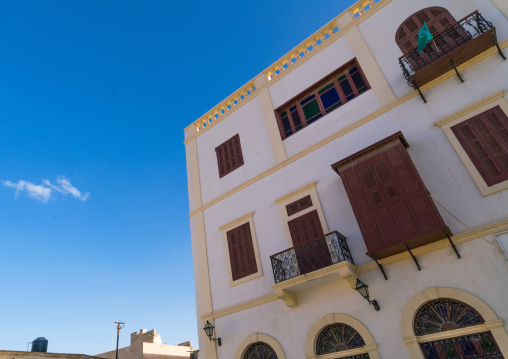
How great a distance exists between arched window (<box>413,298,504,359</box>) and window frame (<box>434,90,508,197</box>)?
255 centimetres

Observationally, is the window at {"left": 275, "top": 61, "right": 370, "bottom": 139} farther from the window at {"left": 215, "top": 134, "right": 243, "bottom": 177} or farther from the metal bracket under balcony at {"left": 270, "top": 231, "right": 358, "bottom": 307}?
the metal bracket under balcony at {"left": 270, "top": 231, "right": 358, "bottom": 307}

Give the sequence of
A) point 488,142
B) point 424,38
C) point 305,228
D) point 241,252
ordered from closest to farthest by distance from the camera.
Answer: point 488,142 → point 424,38 → point 305,228 → point 241,252

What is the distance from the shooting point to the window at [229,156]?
12.2 m

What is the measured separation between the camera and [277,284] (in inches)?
327

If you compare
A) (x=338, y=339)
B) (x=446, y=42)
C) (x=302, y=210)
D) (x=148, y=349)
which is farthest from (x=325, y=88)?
(x=148, y=349)

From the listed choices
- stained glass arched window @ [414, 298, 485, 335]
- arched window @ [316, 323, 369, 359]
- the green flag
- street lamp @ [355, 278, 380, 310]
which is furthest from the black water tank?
the green flag

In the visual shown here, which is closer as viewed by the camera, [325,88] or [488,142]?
[488,142]

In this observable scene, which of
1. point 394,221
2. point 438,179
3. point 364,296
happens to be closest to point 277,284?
point 364,296

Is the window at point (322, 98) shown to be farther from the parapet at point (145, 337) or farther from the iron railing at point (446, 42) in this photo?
the parapet at point (145, 337)

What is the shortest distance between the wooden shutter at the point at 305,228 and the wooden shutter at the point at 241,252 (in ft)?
5.22

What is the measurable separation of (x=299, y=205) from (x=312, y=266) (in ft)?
6.85

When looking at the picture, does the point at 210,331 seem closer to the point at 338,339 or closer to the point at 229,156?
the point at 338,339

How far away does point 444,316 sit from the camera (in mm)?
6629

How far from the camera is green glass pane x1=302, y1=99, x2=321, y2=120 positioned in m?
10.8
